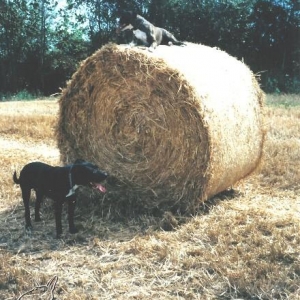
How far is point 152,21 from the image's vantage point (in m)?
23.5

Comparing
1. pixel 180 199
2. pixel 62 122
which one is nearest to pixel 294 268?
pixel 180 199

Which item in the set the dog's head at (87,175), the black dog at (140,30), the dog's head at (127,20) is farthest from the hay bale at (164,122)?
the dog's head at (87,175)

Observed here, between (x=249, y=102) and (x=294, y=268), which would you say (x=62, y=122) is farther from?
(x=294, y=268)

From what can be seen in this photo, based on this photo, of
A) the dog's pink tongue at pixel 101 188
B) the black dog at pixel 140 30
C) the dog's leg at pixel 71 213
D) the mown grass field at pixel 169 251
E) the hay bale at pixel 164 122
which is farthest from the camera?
the black dog at pixel 140 30

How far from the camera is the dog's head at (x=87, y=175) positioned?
4590mm

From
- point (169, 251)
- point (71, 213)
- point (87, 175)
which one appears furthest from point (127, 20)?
point (169, 251)

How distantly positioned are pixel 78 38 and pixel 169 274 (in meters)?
A: 22.5

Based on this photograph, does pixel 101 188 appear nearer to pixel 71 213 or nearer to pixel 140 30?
pixel 71 213

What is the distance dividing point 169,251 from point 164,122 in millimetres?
1668

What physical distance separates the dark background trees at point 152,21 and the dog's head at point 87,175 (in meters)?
15.7

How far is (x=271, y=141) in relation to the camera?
8023mm

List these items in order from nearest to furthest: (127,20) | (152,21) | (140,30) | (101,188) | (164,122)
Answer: (101,188) < (164,122) < (140,30) < (127,20) < (152,21)

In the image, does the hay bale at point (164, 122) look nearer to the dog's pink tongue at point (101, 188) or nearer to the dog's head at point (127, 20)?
the dog's head at point (127, 20)

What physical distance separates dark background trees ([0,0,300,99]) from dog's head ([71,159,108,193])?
15715 mm
